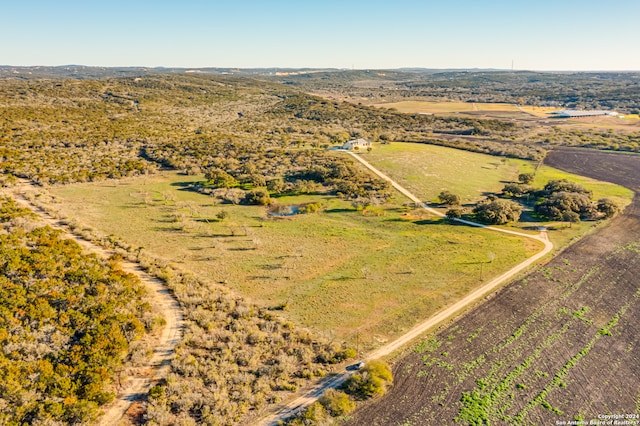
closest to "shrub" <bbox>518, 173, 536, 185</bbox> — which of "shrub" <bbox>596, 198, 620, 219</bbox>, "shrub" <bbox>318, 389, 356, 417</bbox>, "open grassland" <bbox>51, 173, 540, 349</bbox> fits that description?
"shrub" <bbox>596, 198, 620, 219</bbox>

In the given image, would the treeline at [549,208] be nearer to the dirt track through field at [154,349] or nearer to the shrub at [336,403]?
the shrub at [336,403]

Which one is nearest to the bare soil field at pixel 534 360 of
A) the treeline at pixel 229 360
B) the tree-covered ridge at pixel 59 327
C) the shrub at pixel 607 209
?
the treeline at pixel 229 360

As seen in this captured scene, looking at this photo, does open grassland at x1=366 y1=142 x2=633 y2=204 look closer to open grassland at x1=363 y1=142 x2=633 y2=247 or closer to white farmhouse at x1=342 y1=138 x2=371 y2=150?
open grassland at x1=363 y1=142 x2=633 y2=247

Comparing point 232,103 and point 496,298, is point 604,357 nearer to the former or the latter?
point 496,298

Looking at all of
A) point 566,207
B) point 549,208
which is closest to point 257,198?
point 549,208

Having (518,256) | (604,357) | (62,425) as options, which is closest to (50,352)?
(62,425)

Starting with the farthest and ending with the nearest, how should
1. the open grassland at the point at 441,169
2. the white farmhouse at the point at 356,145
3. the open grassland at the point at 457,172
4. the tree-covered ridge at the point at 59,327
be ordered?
1. the white farmhouse at the point at 356,145
2. the open grassland at the point at 441,169
3. the open grassland at the point at 457,172
4. the tree-covered ridge at the point at 59,327
